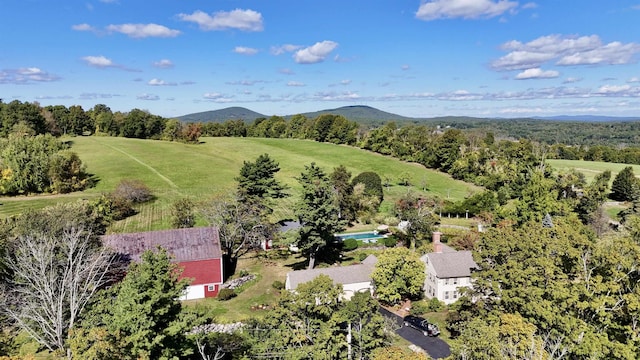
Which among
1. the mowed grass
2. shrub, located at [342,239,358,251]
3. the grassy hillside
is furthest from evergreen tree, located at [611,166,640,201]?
shrub, located at [342,239,358,251]

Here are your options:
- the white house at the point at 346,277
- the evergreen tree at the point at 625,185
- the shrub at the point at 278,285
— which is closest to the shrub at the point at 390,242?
the white house at the point at 346,277

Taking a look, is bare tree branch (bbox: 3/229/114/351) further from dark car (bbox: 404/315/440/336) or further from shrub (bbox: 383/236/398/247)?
Result: shrub (bbox: 383/236/398/247)

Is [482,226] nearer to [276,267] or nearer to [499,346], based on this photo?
[276,267]

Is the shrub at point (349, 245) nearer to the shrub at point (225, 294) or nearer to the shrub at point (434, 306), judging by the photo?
the shrub at point (434, 306)

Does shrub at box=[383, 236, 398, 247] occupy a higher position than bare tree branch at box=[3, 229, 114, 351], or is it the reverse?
bare tree branch at box=[3, 229, 114, 351]

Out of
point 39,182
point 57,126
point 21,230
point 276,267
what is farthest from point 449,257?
point 57,126

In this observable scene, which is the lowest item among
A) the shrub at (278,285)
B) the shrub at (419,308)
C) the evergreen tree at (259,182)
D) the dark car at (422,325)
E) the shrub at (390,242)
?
the shrub at (419,308)
